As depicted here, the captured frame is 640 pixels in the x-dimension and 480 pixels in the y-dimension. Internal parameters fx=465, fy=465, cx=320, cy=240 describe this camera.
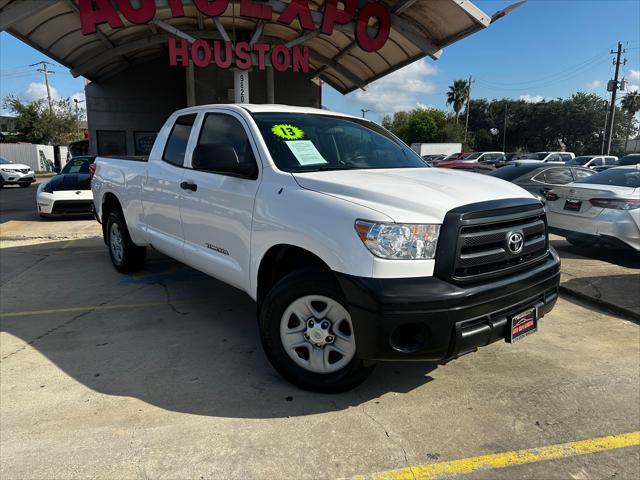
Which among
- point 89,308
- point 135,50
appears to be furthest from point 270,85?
point 89,308

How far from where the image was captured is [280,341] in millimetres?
3146

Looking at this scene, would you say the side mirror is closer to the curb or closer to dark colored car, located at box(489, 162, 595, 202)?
the curb

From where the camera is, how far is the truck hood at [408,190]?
2688mm

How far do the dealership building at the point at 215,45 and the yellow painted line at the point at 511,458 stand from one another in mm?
13330

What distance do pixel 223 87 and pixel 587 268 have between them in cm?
2138

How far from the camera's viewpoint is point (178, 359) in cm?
368

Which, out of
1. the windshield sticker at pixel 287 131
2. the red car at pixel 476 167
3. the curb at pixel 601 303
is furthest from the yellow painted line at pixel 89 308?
the red car at pixel 476 167

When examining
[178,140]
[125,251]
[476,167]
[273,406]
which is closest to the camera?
[273,406]

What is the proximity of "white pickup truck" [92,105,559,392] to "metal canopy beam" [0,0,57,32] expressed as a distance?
1235cm

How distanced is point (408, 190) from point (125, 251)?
4.28m

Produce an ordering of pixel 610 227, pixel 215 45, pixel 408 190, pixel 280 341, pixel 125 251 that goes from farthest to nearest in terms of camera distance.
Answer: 1. pixel 215 45
2. pixel 610 227
3. pixel 125 251
4. pixel 280 341
5. pixel 408 190

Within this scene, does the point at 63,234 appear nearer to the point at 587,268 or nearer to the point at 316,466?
the point at 316,466

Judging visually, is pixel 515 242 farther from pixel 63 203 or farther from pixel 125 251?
pixel 63 203

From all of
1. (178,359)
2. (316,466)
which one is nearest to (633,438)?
(316,466)
